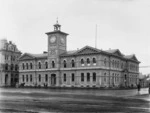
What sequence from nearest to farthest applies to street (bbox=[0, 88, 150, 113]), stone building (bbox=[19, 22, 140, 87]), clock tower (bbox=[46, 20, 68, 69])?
street (bbox=[0, 88, 150, 113]) < stone building (bbox=[19, 22, 140, 87]) < clock tower (bbox=[46, 20, 68, 69])

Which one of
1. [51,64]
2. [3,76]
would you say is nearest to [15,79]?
[3,76]

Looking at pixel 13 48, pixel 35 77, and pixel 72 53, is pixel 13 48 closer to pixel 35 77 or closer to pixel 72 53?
pixel 35 77

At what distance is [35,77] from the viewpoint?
59688 millimetres

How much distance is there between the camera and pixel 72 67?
54.0 meters

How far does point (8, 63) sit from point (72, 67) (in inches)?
1032

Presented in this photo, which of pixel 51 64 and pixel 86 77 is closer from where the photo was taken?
pixel 86 77

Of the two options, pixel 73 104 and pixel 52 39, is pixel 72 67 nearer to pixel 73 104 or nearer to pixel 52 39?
pixel 52 39

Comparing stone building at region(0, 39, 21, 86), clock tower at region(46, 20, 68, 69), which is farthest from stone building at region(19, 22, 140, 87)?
stone building at region(0, 39, 21, 86)

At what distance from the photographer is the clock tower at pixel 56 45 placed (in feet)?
182

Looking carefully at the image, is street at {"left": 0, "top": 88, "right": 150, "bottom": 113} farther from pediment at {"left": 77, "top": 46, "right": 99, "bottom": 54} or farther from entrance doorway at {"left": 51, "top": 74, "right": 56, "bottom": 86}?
entrance doorway at {"left": 51, "top": 74, "right": 56, "bottom": 86}

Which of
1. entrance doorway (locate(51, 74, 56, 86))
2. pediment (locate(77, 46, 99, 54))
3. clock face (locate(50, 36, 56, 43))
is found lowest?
entrance doorway (locate(51, 74, 56, 86))

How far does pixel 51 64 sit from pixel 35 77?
19.9ft

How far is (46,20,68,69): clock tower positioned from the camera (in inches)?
2189

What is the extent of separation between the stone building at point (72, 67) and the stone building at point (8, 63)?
31.9 feet
